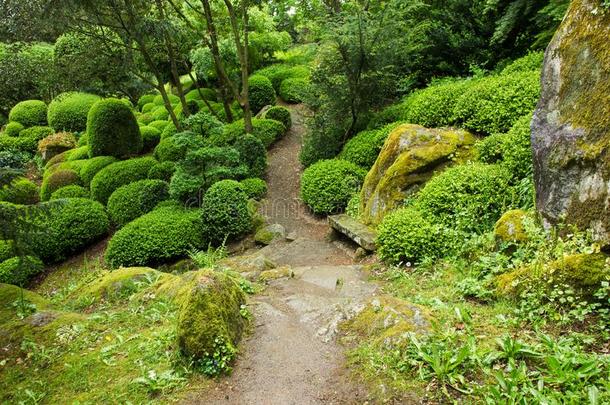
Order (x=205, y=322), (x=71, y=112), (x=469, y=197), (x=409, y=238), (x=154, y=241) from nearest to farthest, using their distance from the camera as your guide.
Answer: (x=205, y=322) → (x=409, y=238) → (x=469, y=197) → (x=154, y=241) → (x=71, y=112)

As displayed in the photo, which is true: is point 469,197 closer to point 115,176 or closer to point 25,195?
point 115,176

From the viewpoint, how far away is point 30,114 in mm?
19062

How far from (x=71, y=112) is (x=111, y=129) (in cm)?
521

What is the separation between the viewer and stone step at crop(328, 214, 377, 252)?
7.69 meters

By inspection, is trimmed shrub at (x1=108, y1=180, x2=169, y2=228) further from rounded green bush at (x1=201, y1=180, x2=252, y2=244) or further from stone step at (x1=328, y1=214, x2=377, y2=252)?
stone step at (x1=328, y1=214, x2=377, y2=252)

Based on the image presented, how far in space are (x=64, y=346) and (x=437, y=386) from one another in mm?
3681

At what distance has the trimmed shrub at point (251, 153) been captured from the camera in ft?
39.5

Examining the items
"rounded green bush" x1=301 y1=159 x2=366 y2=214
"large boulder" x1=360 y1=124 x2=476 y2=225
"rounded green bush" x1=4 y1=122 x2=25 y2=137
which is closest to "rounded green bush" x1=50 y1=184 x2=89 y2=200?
"rounded green bush" x1=301 y1=159 x2=366 y2=214

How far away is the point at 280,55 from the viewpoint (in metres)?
19.6

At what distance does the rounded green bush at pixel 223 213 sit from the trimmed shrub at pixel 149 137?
21.4 ft

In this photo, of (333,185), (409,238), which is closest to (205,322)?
(409,238)

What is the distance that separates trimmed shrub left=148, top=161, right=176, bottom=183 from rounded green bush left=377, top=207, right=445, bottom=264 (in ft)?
23.6

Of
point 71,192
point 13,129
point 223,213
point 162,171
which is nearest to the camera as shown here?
point 223,213

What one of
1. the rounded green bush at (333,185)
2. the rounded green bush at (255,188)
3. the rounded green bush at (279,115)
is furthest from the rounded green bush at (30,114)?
the rounded green bush at (333,185)
